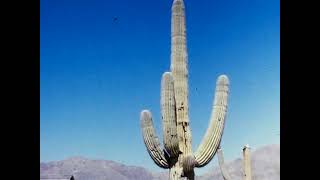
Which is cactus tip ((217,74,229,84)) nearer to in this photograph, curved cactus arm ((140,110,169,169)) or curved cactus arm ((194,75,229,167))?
curved cactus arm ((194,75,229,167))

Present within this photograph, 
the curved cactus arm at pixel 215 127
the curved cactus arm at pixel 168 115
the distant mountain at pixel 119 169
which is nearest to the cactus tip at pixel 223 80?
the curved cactus arm at pixel 215 127

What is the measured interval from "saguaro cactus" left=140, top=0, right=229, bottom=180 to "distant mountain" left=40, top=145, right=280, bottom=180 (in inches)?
2005

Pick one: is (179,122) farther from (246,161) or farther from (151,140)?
(246,161)

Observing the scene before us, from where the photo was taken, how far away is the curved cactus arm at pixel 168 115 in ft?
29.3

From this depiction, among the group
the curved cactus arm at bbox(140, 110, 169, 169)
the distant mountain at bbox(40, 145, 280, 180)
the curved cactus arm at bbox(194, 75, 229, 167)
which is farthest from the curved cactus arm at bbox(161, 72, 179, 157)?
the distant mountain at bbox(40, 145, 280, 180)

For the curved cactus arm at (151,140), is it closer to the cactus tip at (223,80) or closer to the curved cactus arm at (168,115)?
the curved cactus arm at (168,115)

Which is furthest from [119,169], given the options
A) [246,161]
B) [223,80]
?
[223,80]

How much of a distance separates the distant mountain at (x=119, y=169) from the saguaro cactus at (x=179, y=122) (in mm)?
50938

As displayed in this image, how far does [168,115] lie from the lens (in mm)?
9008

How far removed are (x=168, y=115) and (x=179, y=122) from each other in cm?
46
